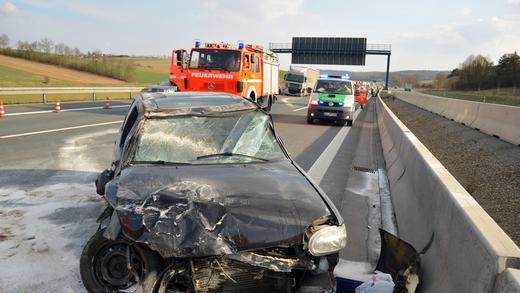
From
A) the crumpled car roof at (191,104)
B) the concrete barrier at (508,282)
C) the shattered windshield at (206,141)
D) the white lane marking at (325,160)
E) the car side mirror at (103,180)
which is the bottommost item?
the white lane marking at (325,160)

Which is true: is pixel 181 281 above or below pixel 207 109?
below

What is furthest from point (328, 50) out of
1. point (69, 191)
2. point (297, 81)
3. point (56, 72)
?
point (69, 191)

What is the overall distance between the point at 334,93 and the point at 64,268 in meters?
14.7

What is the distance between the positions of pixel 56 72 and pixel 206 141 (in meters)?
47.3

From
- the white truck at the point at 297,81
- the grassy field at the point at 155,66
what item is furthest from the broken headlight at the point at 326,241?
the grassy field at the point at 155,66

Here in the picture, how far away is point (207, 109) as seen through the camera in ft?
14.1

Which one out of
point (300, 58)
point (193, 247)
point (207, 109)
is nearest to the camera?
point (193, 247)

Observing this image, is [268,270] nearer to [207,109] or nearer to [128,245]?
[128,245]

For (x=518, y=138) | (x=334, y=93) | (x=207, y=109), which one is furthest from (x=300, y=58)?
(x=207, y=109)

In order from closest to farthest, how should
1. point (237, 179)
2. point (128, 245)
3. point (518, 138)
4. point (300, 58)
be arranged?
point (128, 245), point (237, 179), point (518, 138), point (300, 58)

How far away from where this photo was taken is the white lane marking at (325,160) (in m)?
7.67

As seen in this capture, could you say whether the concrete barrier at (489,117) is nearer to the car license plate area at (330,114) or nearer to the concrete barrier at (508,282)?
the car license plate area at (330,114)

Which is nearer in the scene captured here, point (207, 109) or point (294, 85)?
point (207, 109)

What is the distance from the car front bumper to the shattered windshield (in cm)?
1278
